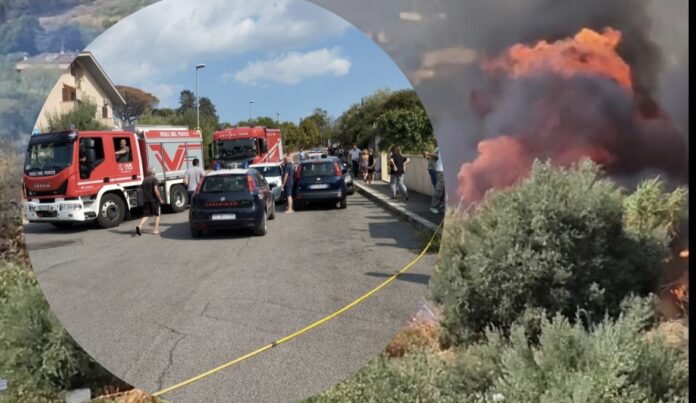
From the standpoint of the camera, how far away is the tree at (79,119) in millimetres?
3406

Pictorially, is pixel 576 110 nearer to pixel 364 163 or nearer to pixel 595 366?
pixel 364 163

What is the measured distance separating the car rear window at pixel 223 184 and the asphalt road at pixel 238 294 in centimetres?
20

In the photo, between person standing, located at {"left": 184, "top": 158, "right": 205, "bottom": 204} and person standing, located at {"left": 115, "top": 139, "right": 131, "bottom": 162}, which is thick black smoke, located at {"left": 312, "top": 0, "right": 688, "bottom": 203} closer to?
person standing, located at {"left": 184, "top": 158, "right": 205, "bottom": 204}

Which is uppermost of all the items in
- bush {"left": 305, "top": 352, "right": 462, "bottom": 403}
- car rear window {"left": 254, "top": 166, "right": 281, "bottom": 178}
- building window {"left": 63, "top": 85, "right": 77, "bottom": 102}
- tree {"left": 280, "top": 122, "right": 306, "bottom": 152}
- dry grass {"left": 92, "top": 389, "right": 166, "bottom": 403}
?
building window {"left": 63, "top": 85, "right": 77, "bottom": 102}

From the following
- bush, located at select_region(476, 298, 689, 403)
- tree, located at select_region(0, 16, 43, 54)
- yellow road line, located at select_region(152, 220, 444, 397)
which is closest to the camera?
bush, located at select_region(476, 298, 689, 403)

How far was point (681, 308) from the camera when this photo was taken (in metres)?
3.37

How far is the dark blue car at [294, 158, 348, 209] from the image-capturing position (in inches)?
134

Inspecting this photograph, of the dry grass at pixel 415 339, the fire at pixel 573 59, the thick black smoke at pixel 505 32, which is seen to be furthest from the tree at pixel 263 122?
the dry grass at pixel 415 339

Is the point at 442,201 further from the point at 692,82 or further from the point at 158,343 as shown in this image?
the point at 158,343

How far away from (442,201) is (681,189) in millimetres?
1297

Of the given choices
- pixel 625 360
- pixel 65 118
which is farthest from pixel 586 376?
pixel 65 118

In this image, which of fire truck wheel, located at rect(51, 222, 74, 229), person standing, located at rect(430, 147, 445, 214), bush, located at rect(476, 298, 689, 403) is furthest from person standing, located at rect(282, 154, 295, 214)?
bush, located at rect(476, 298, 689, 403)

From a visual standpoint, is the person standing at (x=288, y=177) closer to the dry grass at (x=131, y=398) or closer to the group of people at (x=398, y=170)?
the group of people at (x=398, y=170)

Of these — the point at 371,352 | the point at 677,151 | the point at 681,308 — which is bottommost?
the point at 371,352
